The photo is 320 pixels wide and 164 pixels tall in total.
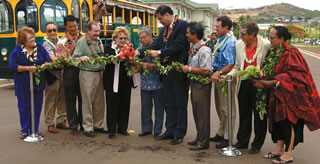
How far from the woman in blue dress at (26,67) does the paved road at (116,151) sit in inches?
18.4

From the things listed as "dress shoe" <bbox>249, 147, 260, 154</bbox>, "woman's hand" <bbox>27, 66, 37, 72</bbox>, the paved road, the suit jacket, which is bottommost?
the paved road

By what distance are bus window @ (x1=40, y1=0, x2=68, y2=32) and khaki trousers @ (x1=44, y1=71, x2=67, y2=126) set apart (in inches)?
226

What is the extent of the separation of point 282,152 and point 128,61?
9.17 ft

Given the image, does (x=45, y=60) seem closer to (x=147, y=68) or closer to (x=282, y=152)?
(x=147, y=68)

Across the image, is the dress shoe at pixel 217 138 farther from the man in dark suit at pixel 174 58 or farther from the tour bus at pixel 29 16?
the tour bus at pixel 29 16

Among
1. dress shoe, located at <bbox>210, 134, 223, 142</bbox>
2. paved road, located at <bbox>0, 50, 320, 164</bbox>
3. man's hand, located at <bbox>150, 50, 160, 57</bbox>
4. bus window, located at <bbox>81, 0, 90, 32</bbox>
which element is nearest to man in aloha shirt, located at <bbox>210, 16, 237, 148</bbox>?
dress shoe, located at <bbox>210, 134, 223, 142</bbox>

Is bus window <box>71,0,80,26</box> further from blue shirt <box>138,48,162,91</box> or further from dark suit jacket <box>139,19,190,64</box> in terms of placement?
dark suit jacket <box>139,19,190,64</box>

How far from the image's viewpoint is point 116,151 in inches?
216

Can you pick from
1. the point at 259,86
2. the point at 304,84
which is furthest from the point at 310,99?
the point at 259,86

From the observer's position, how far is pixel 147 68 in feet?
19.7

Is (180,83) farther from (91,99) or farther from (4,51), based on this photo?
(4,51)

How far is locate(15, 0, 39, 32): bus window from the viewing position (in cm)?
1173

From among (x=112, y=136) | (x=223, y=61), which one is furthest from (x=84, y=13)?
(x=223, y=61)

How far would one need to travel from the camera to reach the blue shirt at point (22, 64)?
6031mm
